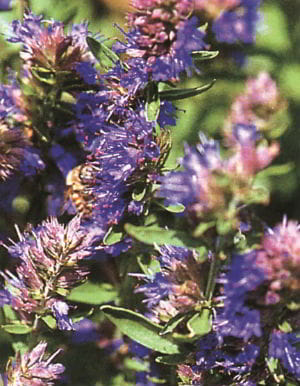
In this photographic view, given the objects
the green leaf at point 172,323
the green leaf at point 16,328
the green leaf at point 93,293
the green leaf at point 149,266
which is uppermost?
the green leaf at point 172,323

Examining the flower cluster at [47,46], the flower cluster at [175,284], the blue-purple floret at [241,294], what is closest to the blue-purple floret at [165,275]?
the flower cluster at [175,284]

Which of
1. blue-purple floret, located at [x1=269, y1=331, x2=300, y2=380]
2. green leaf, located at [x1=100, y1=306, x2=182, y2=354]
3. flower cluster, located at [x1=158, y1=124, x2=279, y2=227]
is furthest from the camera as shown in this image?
green leaf, located at [x1=100, y1=306, x2=182, y2=354]

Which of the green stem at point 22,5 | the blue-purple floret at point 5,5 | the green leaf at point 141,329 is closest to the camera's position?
the green leaf at point 141,329

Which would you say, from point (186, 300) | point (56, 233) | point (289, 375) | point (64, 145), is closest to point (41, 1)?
point (64, 145)

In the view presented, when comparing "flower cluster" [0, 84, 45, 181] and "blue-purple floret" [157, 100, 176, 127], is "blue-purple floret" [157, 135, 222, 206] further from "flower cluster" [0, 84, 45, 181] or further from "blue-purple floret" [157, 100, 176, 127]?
"flower cluster" [0, 84, 45, 181]

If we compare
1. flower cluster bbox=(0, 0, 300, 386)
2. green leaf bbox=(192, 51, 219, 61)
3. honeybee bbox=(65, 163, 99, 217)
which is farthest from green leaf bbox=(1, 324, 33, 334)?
green leaf bbox=(192, 51, 219, 61)

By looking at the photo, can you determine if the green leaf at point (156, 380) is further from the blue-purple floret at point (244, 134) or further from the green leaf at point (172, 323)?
the blue-purple floret at point (244, 134)

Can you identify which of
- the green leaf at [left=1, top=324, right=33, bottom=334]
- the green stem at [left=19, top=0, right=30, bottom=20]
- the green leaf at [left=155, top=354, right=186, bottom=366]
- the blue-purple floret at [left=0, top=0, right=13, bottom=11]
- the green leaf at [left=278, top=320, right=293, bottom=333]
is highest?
the green stem at [left=19, top=0, right=30, bottom=20]
